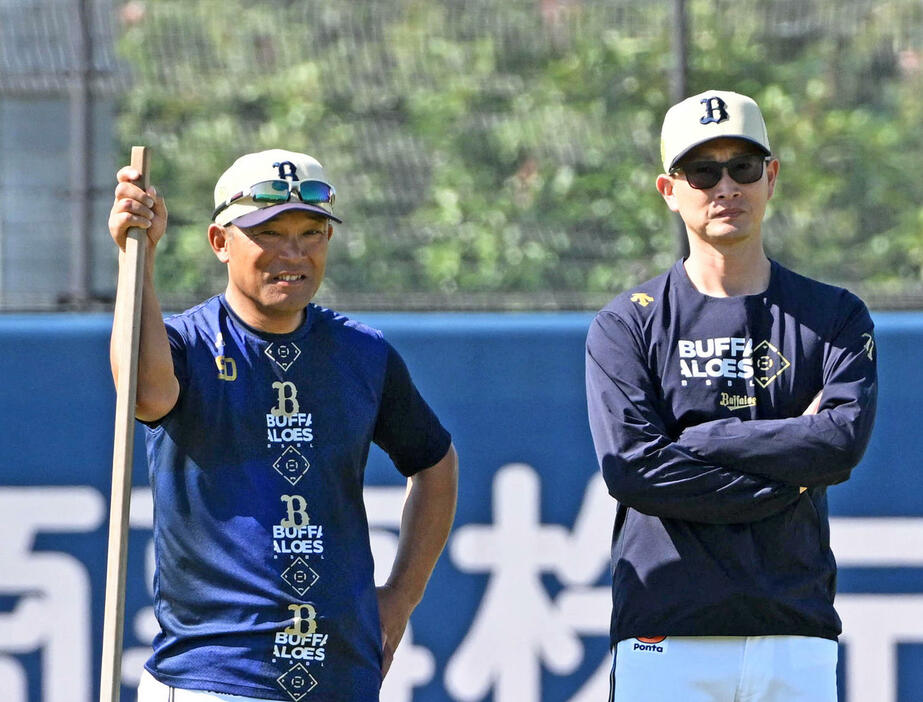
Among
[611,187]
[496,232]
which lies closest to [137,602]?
[496,232]

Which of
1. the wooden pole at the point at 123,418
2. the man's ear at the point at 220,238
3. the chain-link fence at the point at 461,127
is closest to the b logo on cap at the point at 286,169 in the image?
the man's ear at the point at 220,238

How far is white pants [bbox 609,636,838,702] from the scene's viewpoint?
3131mm

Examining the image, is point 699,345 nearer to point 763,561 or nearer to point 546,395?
point 763,561

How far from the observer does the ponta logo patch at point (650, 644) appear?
10.4 ft

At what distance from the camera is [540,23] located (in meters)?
5.30

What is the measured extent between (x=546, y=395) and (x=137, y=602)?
1.50 m

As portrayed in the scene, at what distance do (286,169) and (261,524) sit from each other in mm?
742

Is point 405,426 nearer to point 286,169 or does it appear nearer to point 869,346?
point 286,169

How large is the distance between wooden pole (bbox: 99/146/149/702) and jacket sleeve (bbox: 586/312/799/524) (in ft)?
3.42

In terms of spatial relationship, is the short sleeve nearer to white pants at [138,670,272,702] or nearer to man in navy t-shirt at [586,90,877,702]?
man in navy t-shirt at [586,90,877,702]

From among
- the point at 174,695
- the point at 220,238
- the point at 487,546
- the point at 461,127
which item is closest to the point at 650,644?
the point at 174,695

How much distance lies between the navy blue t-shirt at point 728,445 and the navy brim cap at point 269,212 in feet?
2.53

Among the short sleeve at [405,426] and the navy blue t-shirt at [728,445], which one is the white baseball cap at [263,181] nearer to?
the short sleeve at [405,426]

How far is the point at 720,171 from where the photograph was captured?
131 inches
